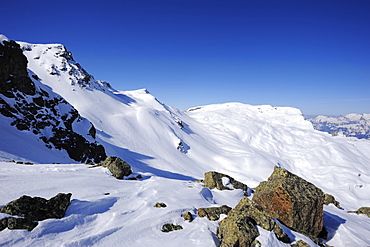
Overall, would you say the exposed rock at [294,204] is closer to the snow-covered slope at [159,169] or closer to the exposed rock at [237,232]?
the snow-covered slope at [159,169]

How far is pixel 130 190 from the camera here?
10.6m

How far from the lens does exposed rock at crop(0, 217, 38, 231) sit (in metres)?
5.32

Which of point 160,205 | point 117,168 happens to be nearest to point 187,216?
point 160,205

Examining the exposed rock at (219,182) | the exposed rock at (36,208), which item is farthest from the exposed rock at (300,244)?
the exposed rock at (36,208)

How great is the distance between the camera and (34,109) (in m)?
28.8

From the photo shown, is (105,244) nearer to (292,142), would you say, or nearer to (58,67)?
(58,67)

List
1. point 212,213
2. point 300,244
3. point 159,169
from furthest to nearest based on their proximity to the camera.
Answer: point 159,169 < point 212,213 < point 300,244

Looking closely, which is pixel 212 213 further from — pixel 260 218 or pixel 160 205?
pixel 160 205

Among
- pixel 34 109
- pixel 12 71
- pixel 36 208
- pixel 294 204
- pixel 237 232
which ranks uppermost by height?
pixel 12 71

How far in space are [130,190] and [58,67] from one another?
80055 mm

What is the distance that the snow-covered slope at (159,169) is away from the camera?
6.57m

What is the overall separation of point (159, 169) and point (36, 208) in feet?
120

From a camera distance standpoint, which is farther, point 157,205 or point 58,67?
point 58,67

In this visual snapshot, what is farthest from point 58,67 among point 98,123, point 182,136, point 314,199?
point 314,199
